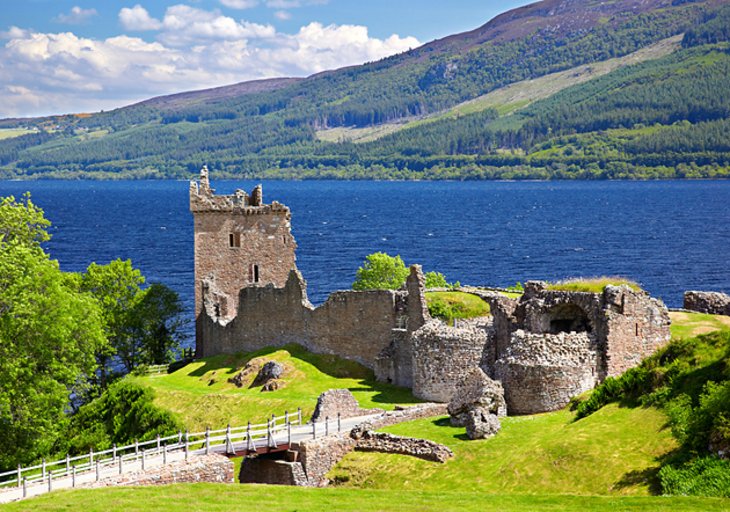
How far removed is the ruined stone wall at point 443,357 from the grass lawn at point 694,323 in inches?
351

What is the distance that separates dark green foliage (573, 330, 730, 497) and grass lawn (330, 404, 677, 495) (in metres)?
0.72

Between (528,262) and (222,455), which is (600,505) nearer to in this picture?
(222,455)

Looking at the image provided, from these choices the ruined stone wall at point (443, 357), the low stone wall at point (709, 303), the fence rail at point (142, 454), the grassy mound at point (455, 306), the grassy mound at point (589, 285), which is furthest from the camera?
the grassy mound at point (455, 306)

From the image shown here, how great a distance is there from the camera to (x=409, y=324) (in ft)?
189

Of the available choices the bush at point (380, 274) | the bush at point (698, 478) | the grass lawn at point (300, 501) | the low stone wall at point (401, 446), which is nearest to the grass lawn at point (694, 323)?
the low stone wall at point (401, 446)

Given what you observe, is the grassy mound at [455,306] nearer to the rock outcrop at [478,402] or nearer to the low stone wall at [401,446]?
the rock outcrop at [478,402]

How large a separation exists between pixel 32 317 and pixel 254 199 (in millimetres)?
28861

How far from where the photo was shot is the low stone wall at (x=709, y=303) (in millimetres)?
55953

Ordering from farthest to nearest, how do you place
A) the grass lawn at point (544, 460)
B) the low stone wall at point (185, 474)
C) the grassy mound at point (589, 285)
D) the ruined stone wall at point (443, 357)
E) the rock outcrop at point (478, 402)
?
the grassy mound at point (589, 285) → the ruined stone wall at point (443, 357) → the rock outcrop at point (478, 402) → the low stone wall at point (185, 474) → the grass lawn at point (544, 460)

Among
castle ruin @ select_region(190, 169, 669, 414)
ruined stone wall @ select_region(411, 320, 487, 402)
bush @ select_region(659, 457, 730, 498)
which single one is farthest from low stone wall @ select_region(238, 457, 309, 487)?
bush @ select_region(659, 457, 730, 498)

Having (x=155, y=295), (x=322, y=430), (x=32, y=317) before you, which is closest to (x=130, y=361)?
(x=155, y=295)

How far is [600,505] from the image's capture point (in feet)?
103

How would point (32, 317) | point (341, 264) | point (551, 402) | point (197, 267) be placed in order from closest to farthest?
1. point (551, 402)
2. point (32, 317)
3. point (197, 267)
4. point (341, 264)

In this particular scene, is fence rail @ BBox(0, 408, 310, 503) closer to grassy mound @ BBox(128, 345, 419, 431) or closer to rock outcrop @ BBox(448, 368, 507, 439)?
grassy mound @ BBox(128, 345, 419, 431)
